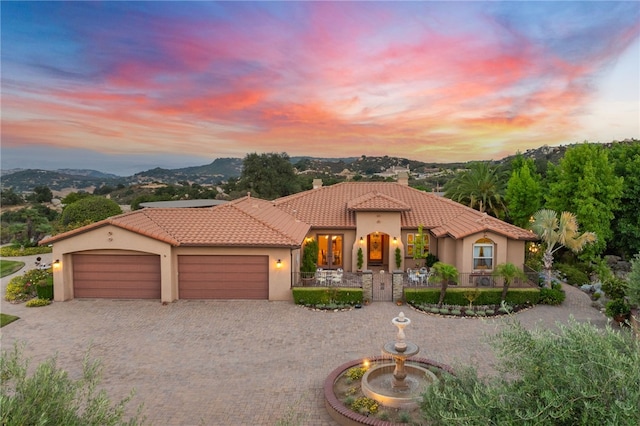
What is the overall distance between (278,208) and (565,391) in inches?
885

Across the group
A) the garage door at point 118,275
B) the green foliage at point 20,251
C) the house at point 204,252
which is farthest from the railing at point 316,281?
the green foliage at point 20,251

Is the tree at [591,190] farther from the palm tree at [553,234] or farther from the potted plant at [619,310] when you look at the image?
the potted plant at [619,310]

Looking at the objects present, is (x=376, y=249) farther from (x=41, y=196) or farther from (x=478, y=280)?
(x=41, y=196)

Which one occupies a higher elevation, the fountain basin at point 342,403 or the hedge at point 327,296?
the hedge at point 327,296

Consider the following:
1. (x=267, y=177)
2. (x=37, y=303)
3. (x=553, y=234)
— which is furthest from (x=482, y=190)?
(x=267, y=177)

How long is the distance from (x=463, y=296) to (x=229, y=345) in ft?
35.2

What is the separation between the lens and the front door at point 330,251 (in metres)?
24.6

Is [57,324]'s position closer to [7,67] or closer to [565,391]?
[7,67]

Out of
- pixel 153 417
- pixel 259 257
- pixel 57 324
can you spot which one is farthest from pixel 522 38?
pixel 57 324

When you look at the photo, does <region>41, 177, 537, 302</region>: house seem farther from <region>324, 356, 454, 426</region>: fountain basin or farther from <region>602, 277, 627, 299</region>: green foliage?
<region>324, 356, 454, 426</region>: fountain basin

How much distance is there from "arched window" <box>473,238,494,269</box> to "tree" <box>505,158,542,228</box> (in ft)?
51.0

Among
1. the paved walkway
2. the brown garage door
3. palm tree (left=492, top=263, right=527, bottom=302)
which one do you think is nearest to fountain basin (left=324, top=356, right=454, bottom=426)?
the paved walkway

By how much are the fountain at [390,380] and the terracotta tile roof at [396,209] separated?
10333mm

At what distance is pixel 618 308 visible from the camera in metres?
15.9
